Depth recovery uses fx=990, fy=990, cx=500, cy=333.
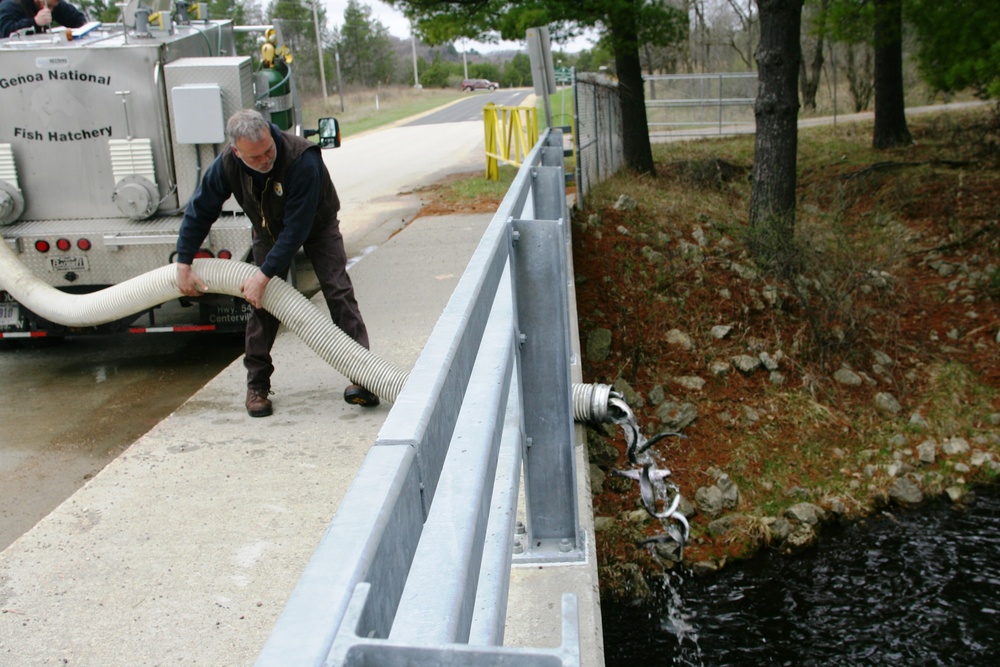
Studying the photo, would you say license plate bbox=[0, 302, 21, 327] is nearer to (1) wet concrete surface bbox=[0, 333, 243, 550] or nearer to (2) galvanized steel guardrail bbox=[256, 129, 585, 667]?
(1) wet concrete surface bbox=[0, 333, 243, 550]

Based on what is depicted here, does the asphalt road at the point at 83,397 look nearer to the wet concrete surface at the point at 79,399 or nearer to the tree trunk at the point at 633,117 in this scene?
the wet concrete surface at the point at 79,399

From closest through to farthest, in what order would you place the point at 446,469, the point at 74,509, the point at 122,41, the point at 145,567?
the point at 446,469, the point at 145,567, the point at 74,509, the point at 122,41

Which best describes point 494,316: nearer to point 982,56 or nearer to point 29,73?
point 29,73

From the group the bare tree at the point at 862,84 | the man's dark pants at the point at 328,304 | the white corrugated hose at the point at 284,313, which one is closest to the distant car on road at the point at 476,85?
the bare tree at the point at 862,84

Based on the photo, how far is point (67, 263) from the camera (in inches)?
301

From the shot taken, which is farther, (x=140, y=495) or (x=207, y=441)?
(x=207, y=441)

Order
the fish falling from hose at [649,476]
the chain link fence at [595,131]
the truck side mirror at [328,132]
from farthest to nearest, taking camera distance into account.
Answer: the chain link fence at [595,131]
the truck side mirror at [328,132]
the fish falling from hose at [649,476]

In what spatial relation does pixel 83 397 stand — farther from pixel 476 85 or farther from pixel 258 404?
pixel 476 85

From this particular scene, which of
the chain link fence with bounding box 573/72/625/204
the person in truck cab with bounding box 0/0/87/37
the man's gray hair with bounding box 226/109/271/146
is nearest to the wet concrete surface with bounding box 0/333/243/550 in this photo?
the man's gray hair with bounding box 226/109/271/146

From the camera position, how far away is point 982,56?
11367 millimetres

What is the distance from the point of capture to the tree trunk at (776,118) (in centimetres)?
1077

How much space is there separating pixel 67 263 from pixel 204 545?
4.17 meters

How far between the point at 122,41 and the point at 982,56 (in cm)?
928

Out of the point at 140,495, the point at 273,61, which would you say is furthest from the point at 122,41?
the point at 140,495
